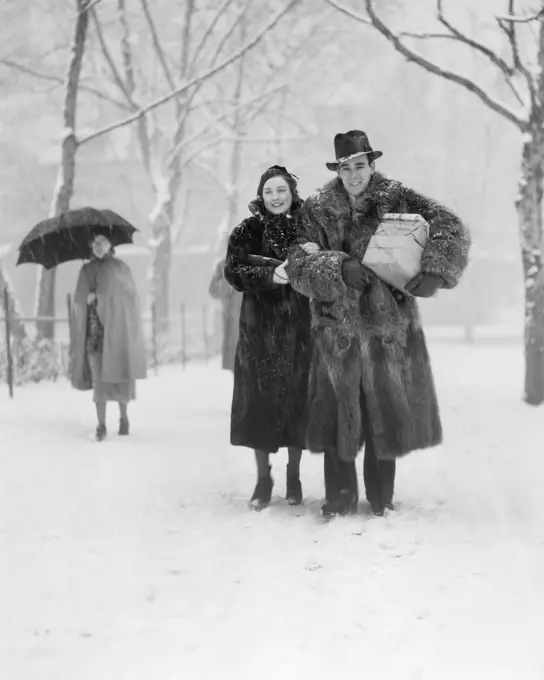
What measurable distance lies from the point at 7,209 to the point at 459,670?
94.6 ft

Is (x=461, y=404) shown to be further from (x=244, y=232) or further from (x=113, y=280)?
(x=244, y=232)

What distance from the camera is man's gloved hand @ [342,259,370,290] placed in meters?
4.47

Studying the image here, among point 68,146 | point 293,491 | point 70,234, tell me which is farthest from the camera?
point 68,146

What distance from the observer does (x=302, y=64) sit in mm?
22438

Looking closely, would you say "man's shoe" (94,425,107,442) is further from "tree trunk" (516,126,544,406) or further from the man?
"tree trunk" (516,126,544,406)

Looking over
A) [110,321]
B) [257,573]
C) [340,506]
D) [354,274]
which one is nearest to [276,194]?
[354,274]

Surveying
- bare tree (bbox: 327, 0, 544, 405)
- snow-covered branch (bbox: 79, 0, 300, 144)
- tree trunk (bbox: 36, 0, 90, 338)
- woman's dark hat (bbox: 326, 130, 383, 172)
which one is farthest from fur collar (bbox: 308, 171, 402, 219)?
tree trunk (bbox: 36, 0, 90, 338)

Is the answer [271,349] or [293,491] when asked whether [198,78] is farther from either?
[293,491]

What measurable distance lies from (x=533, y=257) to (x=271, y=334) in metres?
6.24

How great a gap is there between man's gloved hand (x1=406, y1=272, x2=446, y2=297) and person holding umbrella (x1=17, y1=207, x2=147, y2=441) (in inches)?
170

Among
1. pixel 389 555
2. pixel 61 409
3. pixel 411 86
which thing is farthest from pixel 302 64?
pixel 389 555

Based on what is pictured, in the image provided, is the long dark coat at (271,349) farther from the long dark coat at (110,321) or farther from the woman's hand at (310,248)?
the long dark coat at (110,321)

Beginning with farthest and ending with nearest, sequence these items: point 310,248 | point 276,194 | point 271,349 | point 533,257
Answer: point 533,257 < point 271,349 < point 276,194 < point 310,248

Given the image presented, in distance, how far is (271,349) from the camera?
4984 mm
